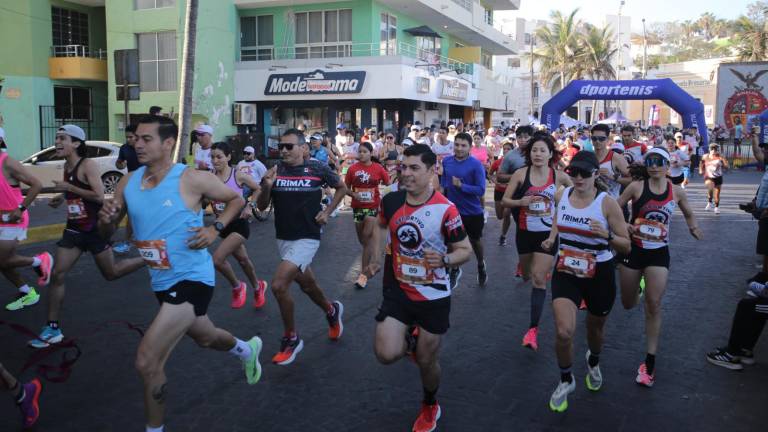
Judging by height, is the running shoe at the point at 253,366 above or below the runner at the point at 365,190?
below

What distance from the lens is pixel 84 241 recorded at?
6180 mm

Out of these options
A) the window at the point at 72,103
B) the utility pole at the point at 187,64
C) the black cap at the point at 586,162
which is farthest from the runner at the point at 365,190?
the window at the point at 72,103

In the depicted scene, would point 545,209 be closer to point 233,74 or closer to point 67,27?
point 233,74

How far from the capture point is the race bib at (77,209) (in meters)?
6.20

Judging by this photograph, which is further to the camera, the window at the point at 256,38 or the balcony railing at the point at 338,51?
the window at the point at 256,38

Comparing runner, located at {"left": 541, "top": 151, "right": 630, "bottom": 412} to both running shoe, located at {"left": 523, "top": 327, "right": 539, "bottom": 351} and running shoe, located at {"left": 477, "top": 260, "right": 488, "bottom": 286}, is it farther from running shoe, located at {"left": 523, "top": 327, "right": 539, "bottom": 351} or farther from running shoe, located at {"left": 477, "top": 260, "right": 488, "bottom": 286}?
running shoe, located at {"left": 477, "top": 260, "right": 488, "bottom": 286}

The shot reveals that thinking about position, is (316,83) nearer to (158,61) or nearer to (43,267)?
(158,61)

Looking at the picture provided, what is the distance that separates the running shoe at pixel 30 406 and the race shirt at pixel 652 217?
15.2 ft

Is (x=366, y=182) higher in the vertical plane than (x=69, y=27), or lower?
lower

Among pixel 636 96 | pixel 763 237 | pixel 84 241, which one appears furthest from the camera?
pixel 636 96

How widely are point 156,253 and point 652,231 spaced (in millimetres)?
3853

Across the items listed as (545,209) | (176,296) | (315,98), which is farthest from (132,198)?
(315,98)

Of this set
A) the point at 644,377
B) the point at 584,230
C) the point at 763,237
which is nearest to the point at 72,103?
the point at 763,237

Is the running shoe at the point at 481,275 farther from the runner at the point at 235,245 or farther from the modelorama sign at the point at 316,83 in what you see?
the modelorama sign at the point at 316,83
